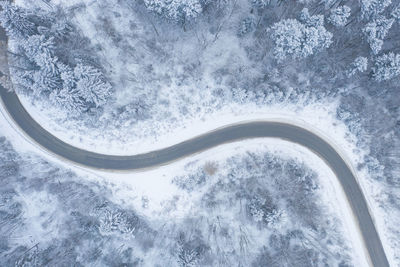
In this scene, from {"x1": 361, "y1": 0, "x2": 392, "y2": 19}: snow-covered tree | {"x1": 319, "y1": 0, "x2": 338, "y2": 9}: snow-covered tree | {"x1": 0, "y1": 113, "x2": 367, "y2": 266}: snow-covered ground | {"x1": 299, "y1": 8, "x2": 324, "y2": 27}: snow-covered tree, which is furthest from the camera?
{"x1": 0, "y1": 113, "x2": 367, "y2": 266}: snow-covered ground

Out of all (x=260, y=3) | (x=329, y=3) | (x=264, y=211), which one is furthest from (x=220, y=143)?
(x=329, y=3)

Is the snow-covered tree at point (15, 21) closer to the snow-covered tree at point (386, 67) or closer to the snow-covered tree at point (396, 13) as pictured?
the snow-covered tree at point (386, 67)

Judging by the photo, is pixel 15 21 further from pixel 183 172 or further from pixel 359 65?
pixel 359 65

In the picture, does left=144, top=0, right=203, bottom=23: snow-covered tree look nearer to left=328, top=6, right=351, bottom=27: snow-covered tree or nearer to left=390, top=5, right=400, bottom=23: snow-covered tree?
left=328, top=6, right=351, bottom=27: snow-covered tree

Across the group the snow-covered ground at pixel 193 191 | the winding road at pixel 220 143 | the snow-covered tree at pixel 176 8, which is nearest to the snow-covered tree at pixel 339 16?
the winding road at pixel 220 143

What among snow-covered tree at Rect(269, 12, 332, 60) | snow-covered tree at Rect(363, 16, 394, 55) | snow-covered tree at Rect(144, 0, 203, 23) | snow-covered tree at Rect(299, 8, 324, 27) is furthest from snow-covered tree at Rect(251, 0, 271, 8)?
snow-covered tree at Rect(363, 16, 394, 55)

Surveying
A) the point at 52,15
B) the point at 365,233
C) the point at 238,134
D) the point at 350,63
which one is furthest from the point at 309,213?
the point at 52,15
